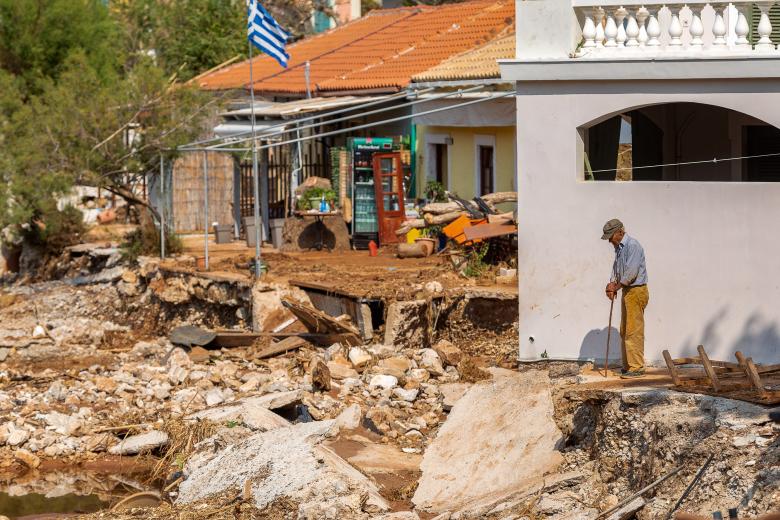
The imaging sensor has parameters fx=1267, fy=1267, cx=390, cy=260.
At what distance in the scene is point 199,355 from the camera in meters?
18.5

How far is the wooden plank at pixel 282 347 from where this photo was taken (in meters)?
18.0

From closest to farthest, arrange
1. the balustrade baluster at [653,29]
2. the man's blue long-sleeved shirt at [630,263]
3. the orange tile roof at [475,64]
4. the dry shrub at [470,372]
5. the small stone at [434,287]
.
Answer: the man's blue long-sleeved shirt at [630,263] → the balustrade baluster at [653,29] → the dry shrub at [470,372] → the small stone at [434,287] → the orange tile roof at [475,64]

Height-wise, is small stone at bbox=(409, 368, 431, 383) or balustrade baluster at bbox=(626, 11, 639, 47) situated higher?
balustrade baluster at bbox=(626, 11, 639, 47)

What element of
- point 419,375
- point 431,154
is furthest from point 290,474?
point 431,154

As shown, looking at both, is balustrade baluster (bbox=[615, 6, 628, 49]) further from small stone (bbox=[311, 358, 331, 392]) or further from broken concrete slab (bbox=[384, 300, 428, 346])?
small stone (bbox=[311, 358, 331, 392])

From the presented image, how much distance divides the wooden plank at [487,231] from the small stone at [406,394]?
12.6 feet

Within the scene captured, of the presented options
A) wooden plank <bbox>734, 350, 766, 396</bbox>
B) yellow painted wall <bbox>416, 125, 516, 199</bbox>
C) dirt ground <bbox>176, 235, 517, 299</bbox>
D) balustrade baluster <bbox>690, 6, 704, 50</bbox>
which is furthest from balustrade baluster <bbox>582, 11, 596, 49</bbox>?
yellow painted wall <bbox>416, 125, 516, 199</bbox>

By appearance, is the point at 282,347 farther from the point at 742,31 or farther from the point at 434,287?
the point at 742,31

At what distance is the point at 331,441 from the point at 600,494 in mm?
3719

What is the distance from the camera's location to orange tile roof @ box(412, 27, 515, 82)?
2188cm

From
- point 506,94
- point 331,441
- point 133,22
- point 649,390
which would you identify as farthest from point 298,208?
point 133,22

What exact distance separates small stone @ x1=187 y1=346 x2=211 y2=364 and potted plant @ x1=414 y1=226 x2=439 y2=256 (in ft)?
14.1

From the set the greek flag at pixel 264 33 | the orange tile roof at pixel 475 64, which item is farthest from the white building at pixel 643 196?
the orange tile roof at pixel 475 64

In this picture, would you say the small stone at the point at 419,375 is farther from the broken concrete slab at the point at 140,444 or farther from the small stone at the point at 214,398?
the broken concrete slab at the point at 140,444
